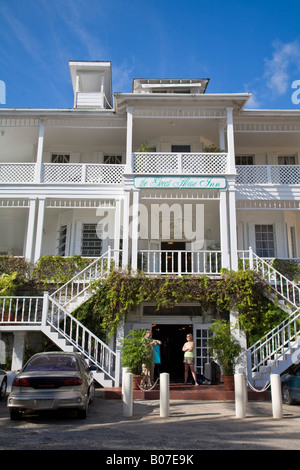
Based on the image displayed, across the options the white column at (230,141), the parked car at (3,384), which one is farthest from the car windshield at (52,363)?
the white column at (230,141)

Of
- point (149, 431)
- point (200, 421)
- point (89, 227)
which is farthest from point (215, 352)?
point (89, 227)

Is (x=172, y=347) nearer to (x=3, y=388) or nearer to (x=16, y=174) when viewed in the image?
(x=3, y=388)

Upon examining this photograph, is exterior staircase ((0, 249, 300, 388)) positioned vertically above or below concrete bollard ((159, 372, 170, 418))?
above

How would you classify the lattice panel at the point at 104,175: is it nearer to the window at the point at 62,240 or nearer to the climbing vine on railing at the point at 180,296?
the window at the point at 62,240

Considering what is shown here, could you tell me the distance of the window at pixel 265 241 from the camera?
18.6 metres

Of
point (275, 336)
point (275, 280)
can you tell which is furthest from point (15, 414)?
point (275, 280)

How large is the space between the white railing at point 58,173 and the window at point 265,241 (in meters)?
6.50

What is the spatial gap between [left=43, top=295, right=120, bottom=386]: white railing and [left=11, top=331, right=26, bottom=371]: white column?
1127 mm

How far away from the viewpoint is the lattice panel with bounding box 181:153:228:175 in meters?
16.7

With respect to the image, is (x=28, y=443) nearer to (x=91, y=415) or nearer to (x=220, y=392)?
(x=91, y=415)

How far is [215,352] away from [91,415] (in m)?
4.95

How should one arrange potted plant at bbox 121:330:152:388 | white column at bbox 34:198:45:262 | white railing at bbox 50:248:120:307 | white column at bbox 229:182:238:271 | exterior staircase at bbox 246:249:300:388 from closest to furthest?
potted plant at bbox 121:330:152:388 < exterior staircase at bbox 246:249:300:388 < white railing at bbox 50:248:120:307 < white column at bbox 229:182:238:271 < white column at bbox 34:198:45:262

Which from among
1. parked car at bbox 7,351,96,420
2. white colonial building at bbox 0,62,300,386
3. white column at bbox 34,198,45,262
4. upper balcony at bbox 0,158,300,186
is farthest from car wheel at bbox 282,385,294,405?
white column at bbox 34,198,45,262

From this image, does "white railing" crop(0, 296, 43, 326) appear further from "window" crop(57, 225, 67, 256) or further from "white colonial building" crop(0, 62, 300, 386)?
"window" crop(57, 225, 67, 256)
